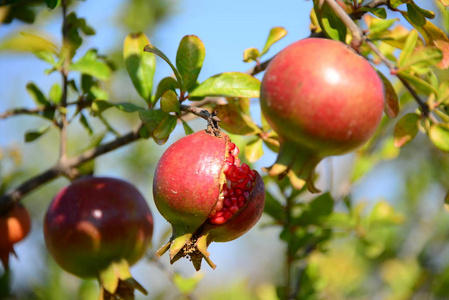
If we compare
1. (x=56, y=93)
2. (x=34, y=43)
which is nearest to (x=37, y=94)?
(x=56, y=93)

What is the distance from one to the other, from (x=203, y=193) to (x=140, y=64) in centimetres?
51

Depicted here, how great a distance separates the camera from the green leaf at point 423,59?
1072 mm

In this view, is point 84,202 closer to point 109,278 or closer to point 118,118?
point 109,278

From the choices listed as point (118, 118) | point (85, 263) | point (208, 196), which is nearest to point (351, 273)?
point (118, 118)

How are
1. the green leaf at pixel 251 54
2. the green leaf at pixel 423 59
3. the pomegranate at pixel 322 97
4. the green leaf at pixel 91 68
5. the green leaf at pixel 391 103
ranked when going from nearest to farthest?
1. the pomegranate at pixel 322 97
2. the green leaf at pixel 423 59
3. the green leaf at pixel 391 103
4. the green leaf at pixel 251 54
5. the green leaf at pixel 91 68

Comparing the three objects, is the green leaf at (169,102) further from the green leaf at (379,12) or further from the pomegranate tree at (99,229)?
the green leaf at (379,12)

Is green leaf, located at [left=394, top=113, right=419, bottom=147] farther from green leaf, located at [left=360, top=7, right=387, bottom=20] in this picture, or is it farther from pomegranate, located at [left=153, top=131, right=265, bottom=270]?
pomegranate, located at [left=153, top=131, right=265, bottom=270]

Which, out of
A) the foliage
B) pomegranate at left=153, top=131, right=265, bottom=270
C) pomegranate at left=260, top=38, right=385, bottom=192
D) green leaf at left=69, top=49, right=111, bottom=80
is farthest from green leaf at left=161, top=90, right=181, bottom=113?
Result: green leaf at left=69, top=49, right=111, bottom=80

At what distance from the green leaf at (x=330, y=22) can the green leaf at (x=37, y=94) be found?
87cm

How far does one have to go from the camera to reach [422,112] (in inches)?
47.1

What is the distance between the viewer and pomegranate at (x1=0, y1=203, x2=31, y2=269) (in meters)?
1.57

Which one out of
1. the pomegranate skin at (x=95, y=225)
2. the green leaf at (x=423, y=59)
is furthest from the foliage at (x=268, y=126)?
the pomegranate skin at (x=95, y=225)

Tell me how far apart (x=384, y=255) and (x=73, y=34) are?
1976 millimetres

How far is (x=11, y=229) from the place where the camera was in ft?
5.18
